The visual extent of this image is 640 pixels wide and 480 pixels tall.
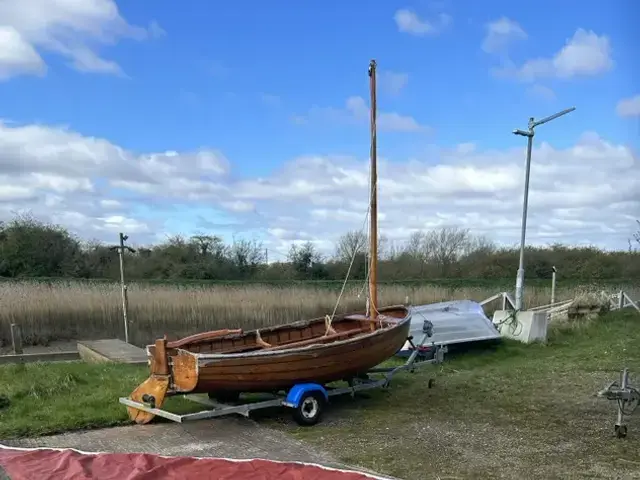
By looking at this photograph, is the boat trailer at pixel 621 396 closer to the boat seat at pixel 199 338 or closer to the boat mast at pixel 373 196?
the boat mast at pixel 373 196

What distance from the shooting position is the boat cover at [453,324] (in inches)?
469

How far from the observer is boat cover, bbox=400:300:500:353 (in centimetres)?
1192

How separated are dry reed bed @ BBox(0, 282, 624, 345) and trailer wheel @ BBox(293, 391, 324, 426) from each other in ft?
37.0

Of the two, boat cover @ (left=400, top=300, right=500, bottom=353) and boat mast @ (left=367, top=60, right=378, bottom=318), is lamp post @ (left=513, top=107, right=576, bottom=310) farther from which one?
boat mast @ (left=367, top=60, right=378, bottom=318)

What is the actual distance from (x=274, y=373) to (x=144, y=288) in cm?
1390

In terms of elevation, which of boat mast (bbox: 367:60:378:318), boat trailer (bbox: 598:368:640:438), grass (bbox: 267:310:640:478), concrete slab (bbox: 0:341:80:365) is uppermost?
boat mast (bbox: 367:60:378:318)

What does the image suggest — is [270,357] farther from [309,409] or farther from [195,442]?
[195,442]

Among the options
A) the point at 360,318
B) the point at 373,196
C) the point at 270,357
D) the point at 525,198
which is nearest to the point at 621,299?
the point at 525,198

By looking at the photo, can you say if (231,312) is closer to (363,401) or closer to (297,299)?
(297,299)

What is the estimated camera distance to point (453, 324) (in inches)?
488

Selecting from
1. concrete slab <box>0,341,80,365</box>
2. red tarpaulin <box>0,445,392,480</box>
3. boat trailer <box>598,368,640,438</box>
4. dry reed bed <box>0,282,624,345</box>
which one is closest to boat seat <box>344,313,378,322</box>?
boat trailer <box>598,368,640,438</box>

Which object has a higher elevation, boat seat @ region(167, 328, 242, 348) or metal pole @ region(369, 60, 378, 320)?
metal pole @ region(369, 60, 378, 320)

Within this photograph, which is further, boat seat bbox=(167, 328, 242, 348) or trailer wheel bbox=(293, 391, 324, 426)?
boat seat bbox=(167, 328, 242, 348)

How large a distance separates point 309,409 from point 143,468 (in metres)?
2.27
